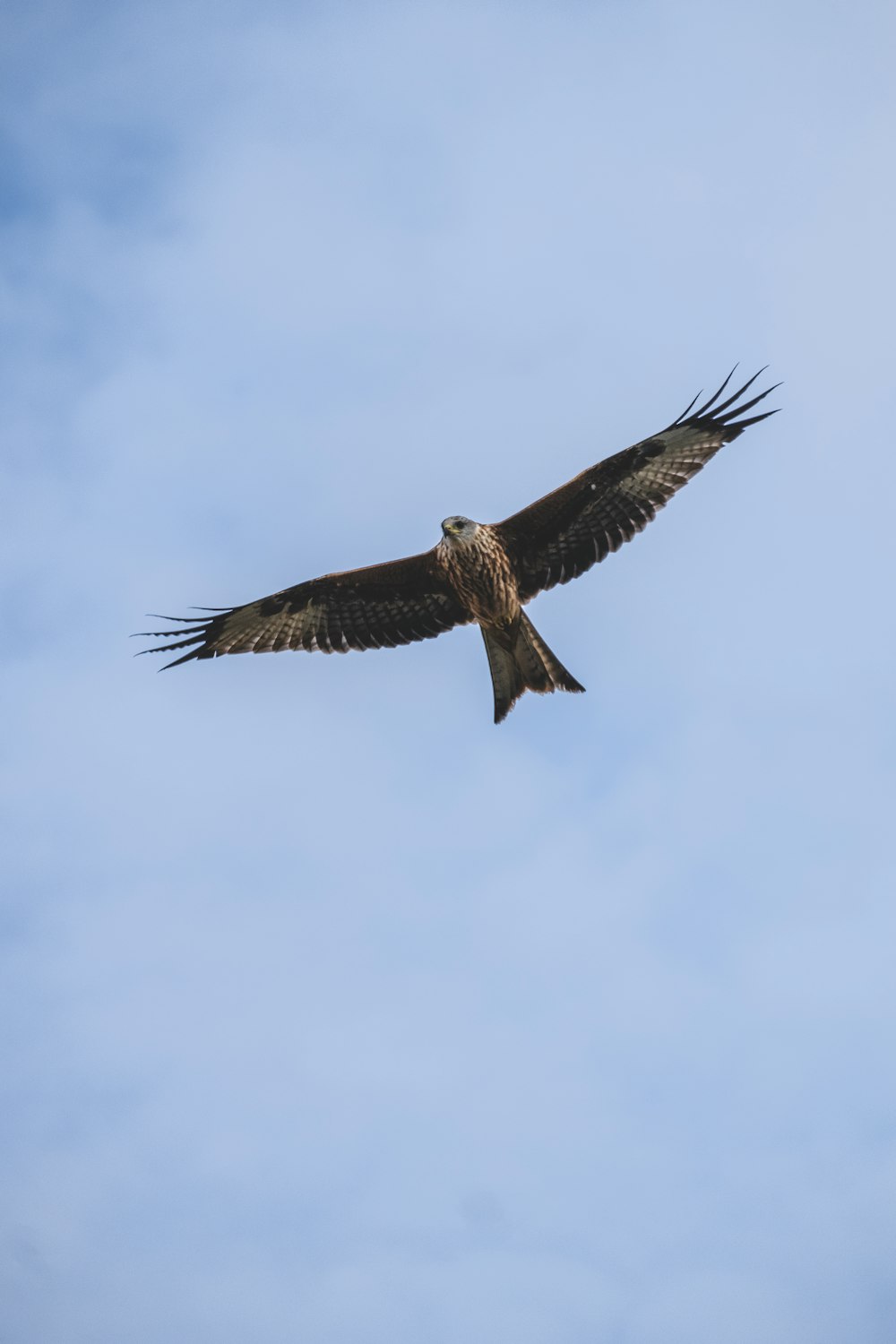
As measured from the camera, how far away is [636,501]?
40.4 ft

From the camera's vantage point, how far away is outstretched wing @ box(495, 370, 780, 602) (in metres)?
12.2

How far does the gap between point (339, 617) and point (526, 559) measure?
1730 millimetres

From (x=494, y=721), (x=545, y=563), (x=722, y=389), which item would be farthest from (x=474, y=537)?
(x=722, y=389)

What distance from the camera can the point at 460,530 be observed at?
39.7 ft

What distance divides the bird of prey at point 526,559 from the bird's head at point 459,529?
0.4 inches

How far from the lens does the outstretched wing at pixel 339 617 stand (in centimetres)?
1273

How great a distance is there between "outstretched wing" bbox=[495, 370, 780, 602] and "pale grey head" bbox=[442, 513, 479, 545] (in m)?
0.24

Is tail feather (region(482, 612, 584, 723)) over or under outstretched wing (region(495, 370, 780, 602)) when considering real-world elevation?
under

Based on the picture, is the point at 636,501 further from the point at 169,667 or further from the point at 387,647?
the point at 169,667

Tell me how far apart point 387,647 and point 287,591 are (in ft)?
3.23

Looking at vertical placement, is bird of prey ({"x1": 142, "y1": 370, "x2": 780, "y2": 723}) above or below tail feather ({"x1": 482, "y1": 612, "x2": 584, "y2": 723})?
above

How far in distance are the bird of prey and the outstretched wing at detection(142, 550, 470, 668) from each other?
1cm

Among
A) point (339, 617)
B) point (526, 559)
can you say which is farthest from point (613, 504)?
point (339, 617)

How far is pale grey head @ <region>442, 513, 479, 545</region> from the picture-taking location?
1207cm
